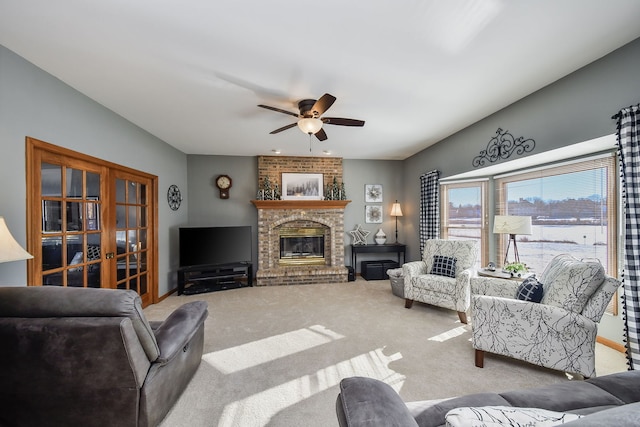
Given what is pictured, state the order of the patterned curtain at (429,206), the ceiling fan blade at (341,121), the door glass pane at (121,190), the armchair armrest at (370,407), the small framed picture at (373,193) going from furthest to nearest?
the small framed picture at (373,193) < the patterned curtain at (429,206) < the door glass pane at (121,190) < the ceiling fan blade at (341,121) < the armchair armrest at (370,407)

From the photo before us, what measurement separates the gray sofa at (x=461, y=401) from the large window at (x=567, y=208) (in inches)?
85.1

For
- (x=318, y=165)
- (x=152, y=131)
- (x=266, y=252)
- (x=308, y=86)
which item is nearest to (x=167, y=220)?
(x=152, y=131)

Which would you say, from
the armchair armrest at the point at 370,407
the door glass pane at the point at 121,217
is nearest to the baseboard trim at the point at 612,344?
the armchair armrest at the point at 370,407

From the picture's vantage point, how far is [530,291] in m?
2.23

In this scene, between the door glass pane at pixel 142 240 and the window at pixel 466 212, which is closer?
the door glass pane at pixel 142 240

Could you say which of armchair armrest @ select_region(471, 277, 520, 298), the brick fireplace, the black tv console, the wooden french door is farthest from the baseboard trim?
the wooden french door

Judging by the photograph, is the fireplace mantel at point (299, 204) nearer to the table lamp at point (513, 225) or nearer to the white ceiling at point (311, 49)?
the white ceiling at point (311, 49)

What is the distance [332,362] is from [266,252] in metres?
3.08

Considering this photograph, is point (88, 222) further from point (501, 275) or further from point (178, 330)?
point (501, 275)

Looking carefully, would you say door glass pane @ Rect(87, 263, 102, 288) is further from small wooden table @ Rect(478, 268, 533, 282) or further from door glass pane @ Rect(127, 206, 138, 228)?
small wooden table @ Rect(478, 268, 533, 282)

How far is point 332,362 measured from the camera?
2.27 m

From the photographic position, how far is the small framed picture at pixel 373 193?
5629 mm

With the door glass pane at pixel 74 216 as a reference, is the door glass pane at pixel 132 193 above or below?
above

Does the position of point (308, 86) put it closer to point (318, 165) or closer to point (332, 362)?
point (332, 362)
